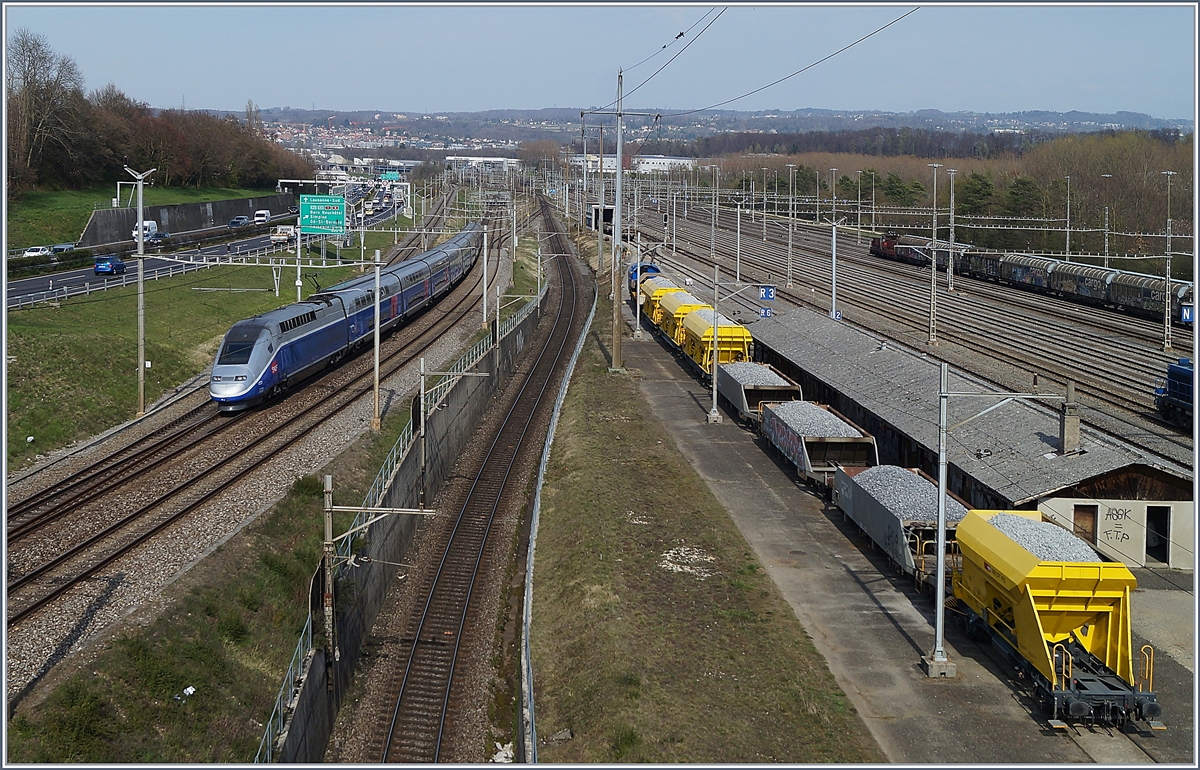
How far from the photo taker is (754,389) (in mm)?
38500

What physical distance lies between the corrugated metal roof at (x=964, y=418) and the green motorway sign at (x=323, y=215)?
83.7 ft

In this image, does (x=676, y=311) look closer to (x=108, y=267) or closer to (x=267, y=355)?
(x=267, y=355)

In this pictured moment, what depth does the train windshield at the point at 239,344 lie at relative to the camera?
3447cm

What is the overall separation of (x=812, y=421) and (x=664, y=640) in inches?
536

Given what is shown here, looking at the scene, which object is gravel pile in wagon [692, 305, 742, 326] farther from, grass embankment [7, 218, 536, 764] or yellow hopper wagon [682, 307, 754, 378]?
grass embankment [7, 218, 536, 764]

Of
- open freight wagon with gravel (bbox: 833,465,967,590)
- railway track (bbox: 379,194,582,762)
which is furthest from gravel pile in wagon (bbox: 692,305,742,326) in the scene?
open freight wagon with gravel (bbox: 833,465,967,590)

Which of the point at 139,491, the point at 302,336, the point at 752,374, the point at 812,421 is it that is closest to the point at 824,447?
the point at 812,421

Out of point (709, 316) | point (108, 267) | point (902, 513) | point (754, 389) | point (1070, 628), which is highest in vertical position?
point (108, 267)

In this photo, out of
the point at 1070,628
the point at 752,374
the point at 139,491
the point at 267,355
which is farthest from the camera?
the point at 752,374

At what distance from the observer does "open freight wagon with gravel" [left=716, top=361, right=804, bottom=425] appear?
126 ft

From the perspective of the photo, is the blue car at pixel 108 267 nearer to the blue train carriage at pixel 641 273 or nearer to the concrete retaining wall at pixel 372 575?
the concrete retaining wall at pixel 372 575

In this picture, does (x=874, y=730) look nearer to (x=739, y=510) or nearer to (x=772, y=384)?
(x=739, y=510)

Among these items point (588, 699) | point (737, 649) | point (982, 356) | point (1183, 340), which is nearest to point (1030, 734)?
point (737, 649)

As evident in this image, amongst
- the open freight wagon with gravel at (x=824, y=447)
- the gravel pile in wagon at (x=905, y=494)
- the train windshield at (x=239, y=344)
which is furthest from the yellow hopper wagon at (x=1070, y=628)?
the train windshield at (x=239, y=344)
